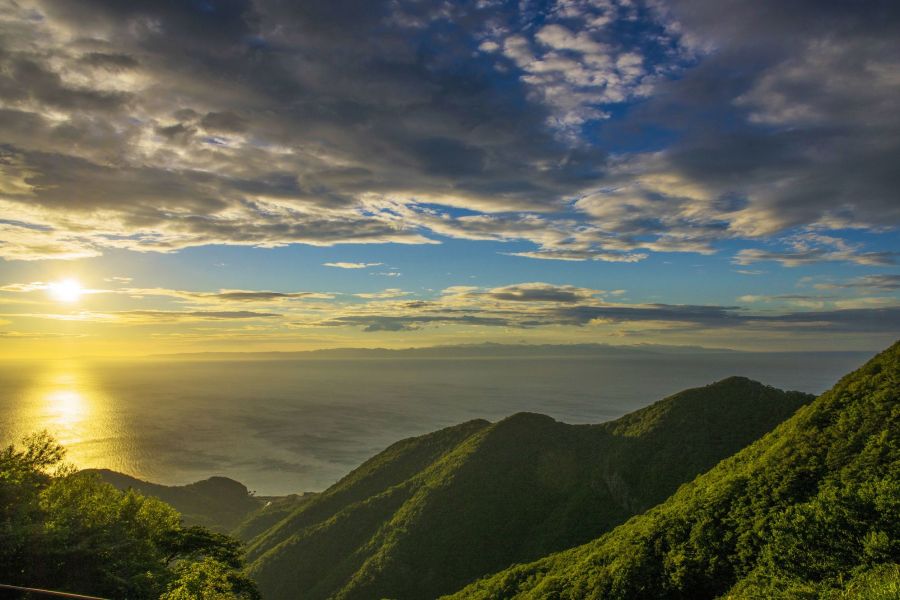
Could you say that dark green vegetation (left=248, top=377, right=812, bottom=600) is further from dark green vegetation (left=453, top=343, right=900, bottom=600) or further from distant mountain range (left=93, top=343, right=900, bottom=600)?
dark green vegetation (left=453, top=343, right=900, bottom=600)

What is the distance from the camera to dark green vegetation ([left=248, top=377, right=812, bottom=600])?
229ft

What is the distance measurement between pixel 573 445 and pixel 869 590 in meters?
77.9

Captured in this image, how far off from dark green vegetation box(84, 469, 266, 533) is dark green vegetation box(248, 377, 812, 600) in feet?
187

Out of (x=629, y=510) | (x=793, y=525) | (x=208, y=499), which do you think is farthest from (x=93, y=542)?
(x=208, y=499)

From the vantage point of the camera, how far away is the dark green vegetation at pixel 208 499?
14860cm

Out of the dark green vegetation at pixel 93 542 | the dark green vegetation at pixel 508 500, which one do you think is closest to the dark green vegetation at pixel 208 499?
the dark green vegetation at pixel 508 500

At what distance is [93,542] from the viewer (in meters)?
30.8

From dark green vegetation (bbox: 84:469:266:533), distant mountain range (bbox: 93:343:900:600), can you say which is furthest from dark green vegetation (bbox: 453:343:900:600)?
dark green vegetation (bbox: 84:469:266:533)

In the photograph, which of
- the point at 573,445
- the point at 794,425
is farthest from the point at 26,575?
the point at 573,445

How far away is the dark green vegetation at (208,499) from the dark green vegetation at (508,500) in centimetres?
5688

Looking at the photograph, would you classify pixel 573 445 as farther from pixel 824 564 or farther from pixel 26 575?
pixel 26 575

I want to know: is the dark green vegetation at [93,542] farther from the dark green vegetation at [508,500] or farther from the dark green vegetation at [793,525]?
the dark green vegetation at [508,500]

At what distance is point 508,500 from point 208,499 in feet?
428

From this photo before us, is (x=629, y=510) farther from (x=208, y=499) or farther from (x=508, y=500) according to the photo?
(x=208, y=499)
